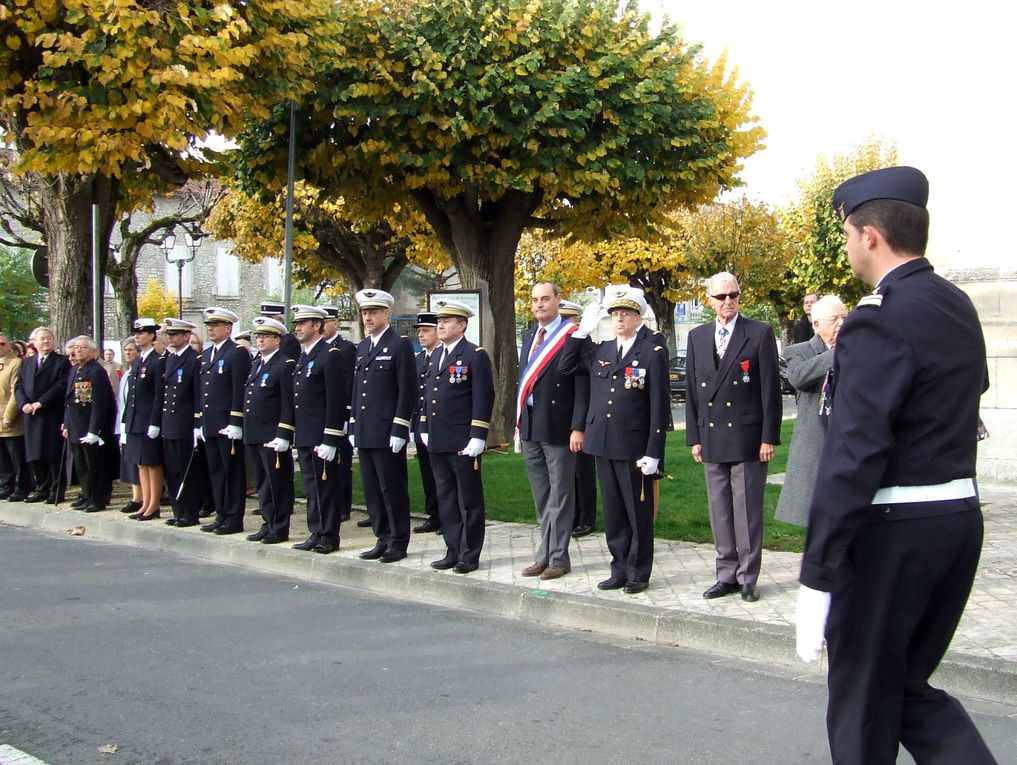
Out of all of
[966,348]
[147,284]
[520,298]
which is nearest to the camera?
[966,348]

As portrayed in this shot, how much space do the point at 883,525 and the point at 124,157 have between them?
10087mm

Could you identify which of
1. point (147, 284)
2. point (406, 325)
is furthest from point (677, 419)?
point (147, 284)

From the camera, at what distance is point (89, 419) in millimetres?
12086

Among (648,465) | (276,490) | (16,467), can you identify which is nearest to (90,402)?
(16,467)

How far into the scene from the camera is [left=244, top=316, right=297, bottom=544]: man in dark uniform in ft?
31.6

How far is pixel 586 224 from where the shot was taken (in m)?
17.9

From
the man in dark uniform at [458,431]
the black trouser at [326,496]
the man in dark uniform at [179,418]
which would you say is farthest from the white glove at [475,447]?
the man in dark uniform at [179,418]

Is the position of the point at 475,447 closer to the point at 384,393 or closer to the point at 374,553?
the point at 384,393

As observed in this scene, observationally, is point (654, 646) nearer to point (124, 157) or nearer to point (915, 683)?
point (915, 683)

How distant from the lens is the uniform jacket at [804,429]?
272 inches

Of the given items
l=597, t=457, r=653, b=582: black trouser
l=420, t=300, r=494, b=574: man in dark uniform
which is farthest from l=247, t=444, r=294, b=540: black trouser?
l=597, t=457, r=653, b=582: black trouser

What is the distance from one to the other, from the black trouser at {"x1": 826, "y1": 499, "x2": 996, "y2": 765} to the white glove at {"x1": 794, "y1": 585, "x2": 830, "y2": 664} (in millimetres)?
34

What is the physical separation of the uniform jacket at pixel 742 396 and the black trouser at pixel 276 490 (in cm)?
404

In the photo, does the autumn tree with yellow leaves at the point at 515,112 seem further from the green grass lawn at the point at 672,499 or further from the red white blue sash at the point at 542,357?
the red white blue sash at the point at 542,357
